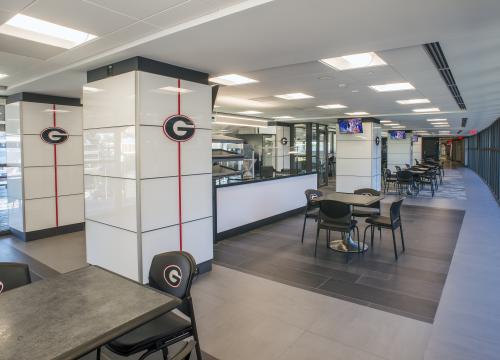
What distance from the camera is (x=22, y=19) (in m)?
2.85

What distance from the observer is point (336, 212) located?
15.6 ft

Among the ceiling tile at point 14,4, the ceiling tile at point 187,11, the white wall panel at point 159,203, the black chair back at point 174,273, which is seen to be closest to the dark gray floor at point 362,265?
the white wall panel at point 159,203

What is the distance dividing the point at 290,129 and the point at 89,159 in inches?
374

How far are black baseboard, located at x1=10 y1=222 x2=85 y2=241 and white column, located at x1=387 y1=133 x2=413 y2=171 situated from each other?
16141mm

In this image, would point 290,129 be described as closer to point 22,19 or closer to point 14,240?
point 14,240

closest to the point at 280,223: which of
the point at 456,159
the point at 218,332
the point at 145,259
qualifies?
the point at 145,259

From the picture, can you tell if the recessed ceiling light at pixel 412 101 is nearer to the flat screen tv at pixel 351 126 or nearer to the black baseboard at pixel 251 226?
the flat screen tv at pixel 351 126

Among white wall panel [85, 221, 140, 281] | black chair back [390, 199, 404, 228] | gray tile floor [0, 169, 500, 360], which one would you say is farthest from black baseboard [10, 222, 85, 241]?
black chair back [390, 199, 404, 228]

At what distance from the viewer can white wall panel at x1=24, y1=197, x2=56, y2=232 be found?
583 centimetres

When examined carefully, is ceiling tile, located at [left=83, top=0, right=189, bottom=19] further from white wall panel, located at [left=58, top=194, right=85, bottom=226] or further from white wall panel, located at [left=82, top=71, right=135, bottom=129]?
white wall panel, located at [left=58, top=194, right=85, bottom=226]

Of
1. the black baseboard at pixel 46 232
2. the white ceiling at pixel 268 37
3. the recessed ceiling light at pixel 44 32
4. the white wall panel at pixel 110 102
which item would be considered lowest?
→ the black baseboard at pixel 46 232

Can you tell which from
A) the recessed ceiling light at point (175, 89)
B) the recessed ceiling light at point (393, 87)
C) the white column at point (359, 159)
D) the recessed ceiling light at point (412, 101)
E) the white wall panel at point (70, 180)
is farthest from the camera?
the white column at point (359, 159)

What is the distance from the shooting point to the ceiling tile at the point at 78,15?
7.73 feet

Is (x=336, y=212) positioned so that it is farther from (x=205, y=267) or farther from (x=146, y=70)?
(x=146, y=70)
